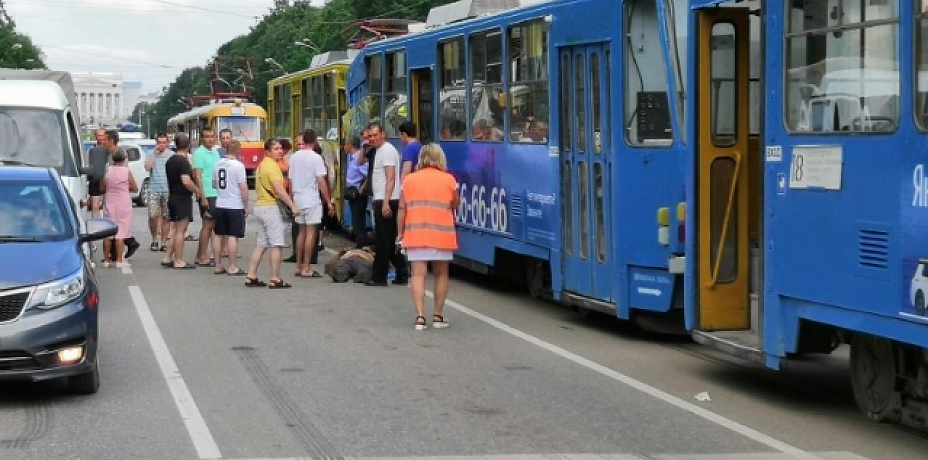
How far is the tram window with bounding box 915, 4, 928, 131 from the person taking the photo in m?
7.68

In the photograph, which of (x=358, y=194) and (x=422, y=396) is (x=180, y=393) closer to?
(x=422, y=396)

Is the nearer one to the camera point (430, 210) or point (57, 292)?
point (57, 292)

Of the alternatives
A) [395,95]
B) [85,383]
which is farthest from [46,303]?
[395,95]

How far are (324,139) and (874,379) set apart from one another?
64.9 ft

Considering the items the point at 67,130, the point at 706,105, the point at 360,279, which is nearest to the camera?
the point at 706,105

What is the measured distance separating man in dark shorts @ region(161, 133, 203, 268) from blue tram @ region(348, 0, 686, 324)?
3.42m

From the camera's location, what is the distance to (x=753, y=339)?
1016 cm

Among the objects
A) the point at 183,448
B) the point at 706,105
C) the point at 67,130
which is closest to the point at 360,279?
the point at 67,130

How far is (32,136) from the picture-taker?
1455 cm

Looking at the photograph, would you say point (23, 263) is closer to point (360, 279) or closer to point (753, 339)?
point (753, 339)

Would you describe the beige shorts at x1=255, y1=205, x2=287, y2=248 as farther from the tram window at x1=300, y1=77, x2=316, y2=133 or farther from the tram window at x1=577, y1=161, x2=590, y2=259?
the tram window at x1=300, y1=77, x2=316, y2=133

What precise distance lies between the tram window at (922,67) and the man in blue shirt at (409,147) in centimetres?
922

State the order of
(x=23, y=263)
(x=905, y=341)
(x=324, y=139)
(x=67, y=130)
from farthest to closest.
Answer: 1. (x=324, y=139)
2. (x=67, y=130)
3. (x=23, y=263)
4. (x=905, y=341)

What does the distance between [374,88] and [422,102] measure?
2.75m
